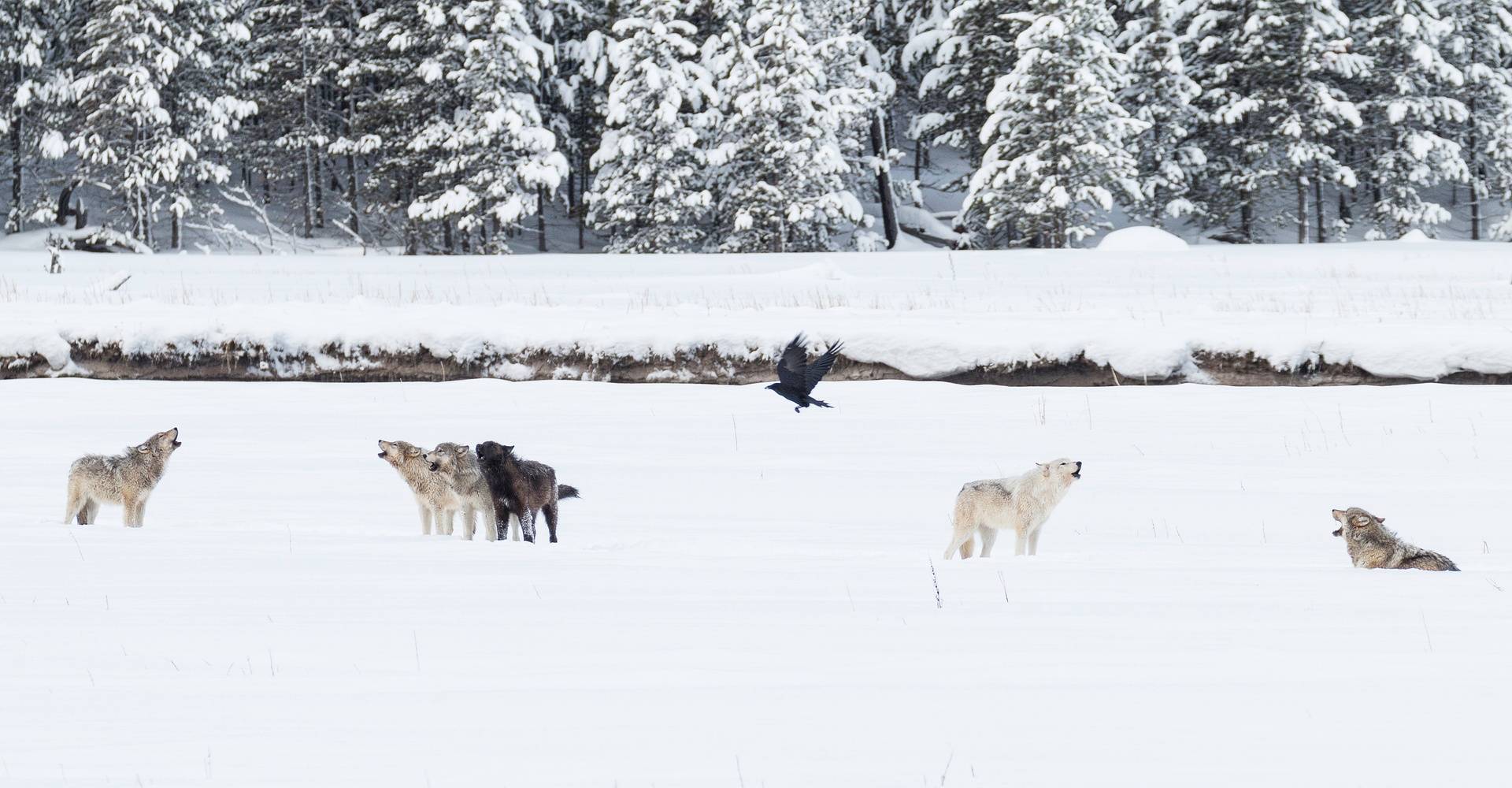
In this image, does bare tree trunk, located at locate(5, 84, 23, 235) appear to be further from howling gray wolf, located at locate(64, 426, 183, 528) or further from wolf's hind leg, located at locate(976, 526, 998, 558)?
wolf's hind leg, located at locate(976, 526, 998, 558)

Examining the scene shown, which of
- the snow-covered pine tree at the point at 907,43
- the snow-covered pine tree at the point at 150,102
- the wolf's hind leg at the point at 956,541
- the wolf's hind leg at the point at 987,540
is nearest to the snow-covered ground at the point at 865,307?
the wolf's hind leg at the point at 987,540

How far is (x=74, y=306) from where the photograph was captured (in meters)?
17.8

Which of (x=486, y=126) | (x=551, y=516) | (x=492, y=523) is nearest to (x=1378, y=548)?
(x=551, y=516)

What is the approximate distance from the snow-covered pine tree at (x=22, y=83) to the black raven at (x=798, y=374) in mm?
34053

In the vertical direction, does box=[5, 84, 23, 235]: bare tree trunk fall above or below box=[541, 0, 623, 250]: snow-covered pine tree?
below

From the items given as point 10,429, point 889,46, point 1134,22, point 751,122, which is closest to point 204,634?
point 10,429

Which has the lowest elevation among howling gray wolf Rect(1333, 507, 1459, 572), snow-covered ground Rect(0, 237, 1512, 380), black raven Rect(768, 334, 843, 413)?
howling gray wolf Rect(1333, 507, 1459, 572)

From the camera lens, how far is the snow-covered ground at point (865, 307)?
46.7 feet

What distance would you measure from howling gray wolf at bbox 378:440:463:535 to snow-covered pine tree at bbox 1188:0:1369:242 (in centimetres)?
3686

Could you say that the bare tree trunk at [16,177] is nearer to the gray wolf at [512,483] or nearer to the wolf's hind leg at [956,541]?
the gray wolf at [512,483]

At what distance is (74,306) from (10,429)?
253 inches

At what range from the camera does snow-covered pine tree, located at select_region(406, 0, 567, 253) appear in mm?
37062

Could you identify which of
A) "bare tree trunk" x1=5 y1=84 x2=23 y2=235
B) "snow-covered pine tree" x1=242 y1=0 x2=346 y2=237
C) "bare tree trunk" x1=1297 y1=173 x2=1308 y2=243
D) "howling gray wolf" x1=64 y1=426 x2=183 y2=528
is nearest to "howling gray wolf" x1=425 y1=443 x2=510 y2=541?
"howling gray wolf" x1=64 y1=426 x2=183 y2=528

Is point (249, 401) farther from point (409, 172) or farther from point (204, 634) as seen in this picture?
point (409, 172)
